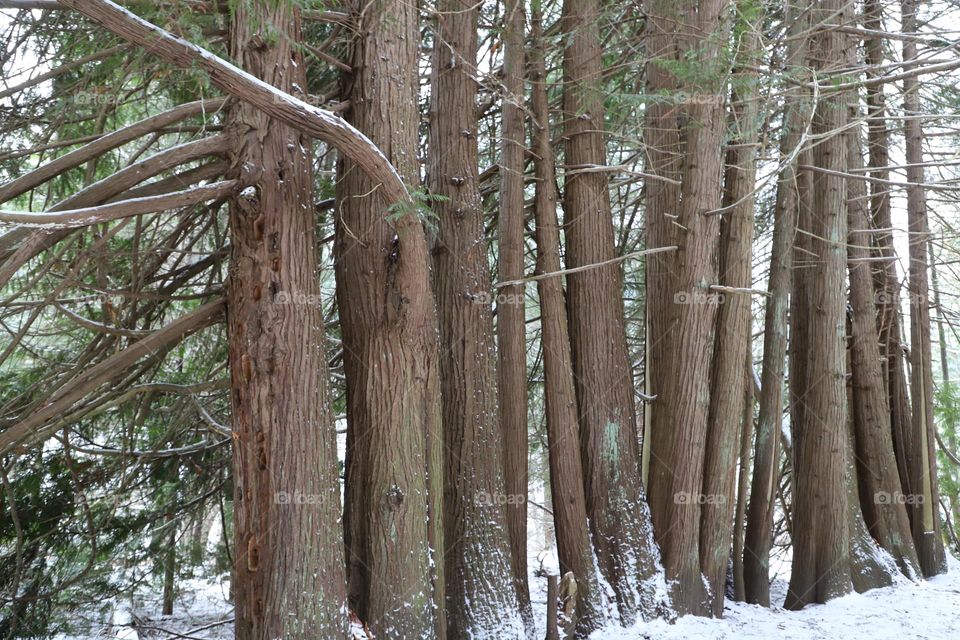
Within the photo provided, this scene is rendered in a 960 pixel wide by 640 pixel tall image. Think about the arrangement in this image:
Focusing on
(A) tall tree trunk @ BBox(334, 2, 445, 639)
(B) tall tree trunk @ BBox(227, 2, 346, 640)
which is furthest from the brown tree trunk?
(B) tall tree trunk @ BBox(227, 2, 346, 640)

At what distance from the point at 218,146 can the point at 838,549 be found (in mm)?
6234

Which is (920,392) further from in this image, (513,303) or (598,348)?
(513,303)

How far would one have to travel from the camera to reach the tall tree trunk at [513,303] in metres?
5.93

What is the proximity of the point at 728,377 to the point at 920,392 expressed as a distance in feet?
10.1

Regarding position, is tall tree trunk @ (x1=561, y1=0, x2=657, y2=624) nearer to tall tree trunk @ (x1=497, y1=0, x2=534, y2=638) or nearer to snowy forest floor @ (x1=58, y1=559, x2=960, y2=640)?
snowy forest floor @ (x1=58, y1=559, x2=960, y2=640)

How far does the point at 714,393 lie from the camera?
21.7 feet

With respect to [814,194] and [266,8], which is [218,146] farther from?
[814,194]

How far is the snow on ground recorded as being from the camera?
19.3 feet

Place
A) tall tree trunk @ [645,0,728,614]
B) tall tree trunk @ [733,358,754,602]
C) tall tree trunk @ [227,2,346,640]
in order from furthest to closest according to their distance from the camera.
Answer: tall tree trunk @ [733,358,754,602], tall tree trunk @ [645,0,728,614], tall tree trunk @ [227,2,346,640]

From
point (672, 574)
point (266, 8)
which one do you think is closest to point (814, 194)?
point (672, 574)

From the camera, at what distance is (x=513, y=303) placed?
6059 millimetres

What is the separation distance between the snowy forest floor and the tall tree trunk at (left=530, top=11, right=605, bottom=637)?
432mm

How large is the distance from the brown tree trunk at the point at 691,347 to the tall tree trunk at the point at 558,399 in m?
0.76

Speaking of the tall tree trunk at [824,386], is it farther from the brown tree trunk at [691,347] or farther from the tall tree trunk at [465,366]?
the tall tree trunk at [465,366]
